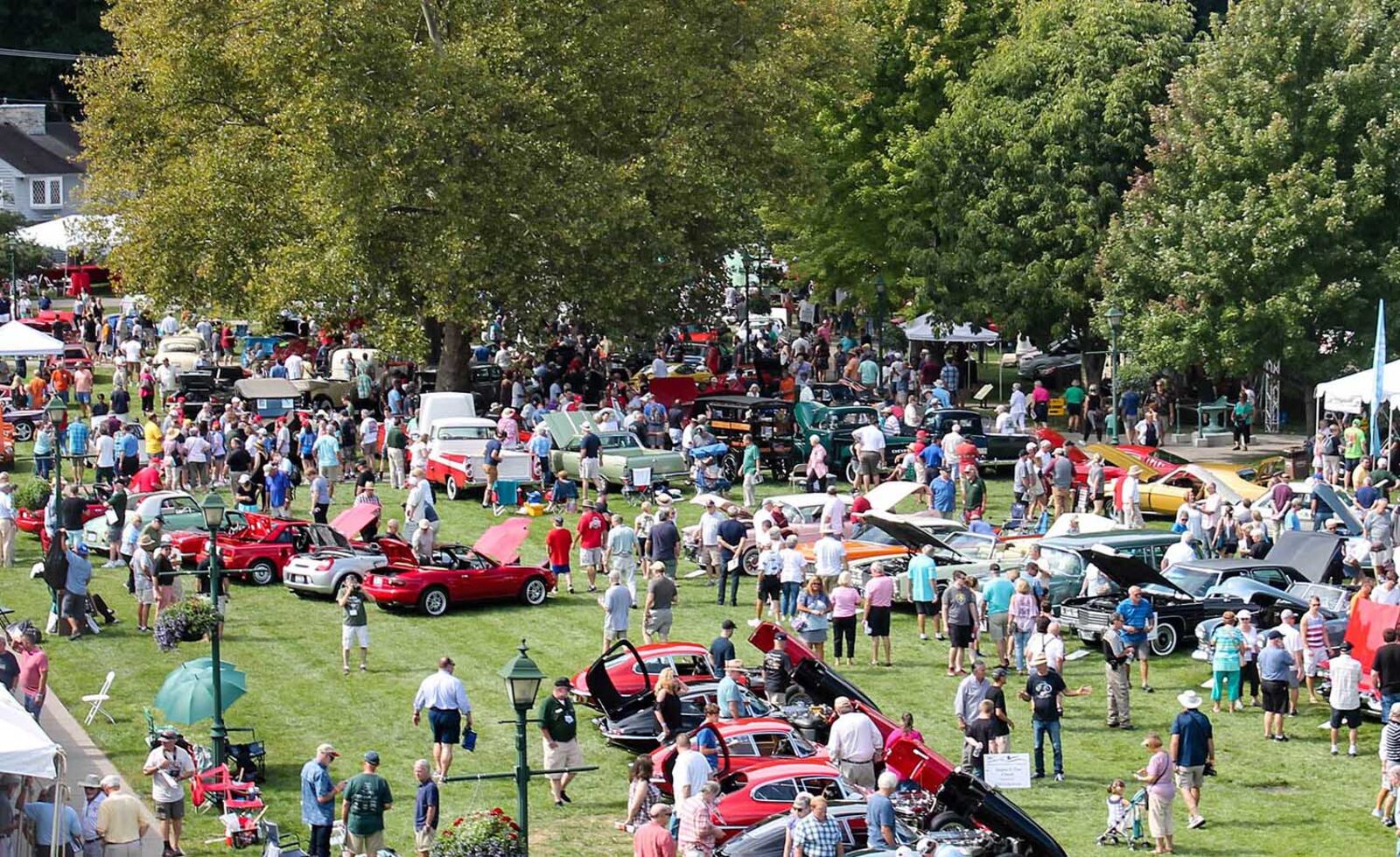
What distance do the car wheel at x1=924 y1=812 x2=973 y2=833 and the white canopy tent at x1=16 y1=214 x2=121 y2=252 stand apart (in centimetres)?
3609

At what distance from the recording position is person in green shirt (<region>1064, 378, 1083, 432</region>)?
48.7m

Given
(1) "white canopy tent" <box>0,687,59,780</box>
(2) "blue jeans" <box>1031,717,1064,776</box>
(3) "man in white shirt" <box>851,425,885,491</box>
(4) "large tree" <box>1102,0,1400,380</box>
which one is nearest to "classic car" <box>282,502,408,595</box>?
(3) "man in white shirt" <box>851,425,885,491</box>

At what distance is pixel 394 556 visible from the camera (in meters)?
32.0

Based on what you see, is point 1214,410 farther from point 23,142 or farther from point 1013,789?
point 23,142

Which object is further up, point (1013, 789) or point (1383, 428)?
point (1383, 428)

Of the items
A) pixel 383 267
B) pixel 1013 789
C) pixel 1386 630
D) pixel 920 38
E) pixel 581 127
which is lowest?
pixel 1013 789

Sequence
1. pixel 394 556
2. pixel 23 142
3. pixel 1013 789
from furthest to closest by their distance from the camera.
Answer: pixel 23 142
pixel 394 556
pixel 1013 789

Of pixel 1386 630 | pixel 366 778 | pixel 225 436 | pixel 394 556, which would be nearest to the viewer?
pixel 366 778

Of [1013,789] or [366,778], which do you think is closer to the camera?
[366,778]

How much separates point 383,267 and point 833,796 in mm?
27293

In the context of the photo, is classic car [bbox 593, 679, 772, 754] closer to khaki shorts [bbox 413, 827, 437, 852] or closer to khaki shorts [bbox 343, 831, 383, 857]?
khaki shorts [bbox 413, 827, 437, 852]

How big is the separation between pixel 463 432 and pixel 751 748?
19.8 meters

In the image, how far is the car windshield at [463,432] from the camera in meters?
40.8

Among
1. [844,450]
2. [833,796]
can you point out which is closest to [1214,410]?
[844,450]
